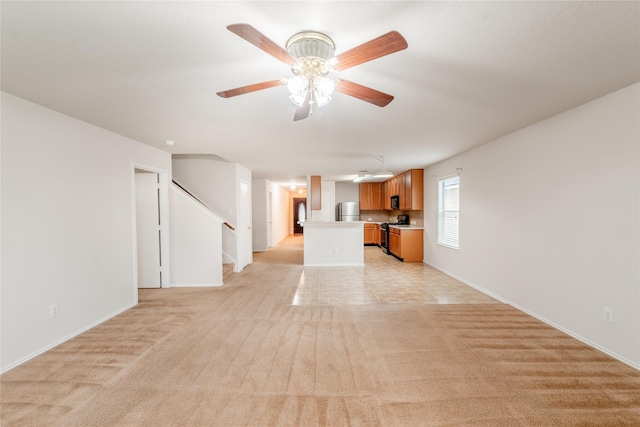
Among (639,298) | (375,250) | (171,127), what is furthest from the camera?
(375,250)

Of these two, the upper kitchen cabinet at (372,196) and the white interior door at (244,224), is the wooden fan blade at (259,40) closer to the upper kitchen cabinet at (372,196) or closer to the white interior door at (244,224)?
the white interior door at (244,224)

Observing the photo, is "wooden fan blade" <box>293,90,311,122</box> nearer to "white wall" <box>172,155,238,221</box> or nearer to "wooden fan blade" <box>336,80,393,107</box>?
"wooden fan blade" <box>336,80,393,107</box>

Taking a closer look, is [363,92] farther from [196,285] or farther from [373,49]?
[196,285]

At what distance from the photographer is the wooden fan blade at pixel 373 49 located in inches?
46.7

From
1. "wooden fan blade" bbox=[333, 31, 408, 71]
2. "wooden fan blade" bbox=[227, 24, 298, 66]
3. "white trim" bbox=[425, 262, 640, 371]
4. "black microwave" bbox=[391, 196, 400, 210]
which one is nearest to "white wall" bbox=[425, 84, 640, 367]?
"white trim" bbox=[425, 262, 640, 371]

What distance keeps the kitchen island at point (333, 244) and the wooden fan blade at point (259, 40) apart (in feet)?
16.6

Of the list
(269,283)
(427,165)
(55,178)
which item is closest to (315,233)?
(269,283)

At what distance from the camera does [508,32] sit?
4.92 feet

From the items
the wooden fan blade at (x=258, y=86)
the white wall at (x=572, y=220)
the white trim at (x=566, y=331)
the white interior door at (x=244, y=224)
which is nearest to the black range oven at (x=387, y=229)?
the white trim at (x=566, y=331)

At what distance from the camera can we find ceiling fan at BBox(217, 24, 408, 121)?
4.07 ft

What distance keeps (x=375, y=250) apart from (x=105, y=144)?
726cm

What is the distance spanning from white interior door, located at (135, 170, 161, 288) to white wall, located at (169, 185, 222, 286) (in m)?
0.25

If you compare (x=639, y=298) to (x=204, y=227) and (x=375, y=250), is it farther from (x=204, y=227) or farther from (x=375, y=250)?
(x=375, y=250)

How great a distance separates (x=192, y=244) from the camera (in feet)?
15.3
